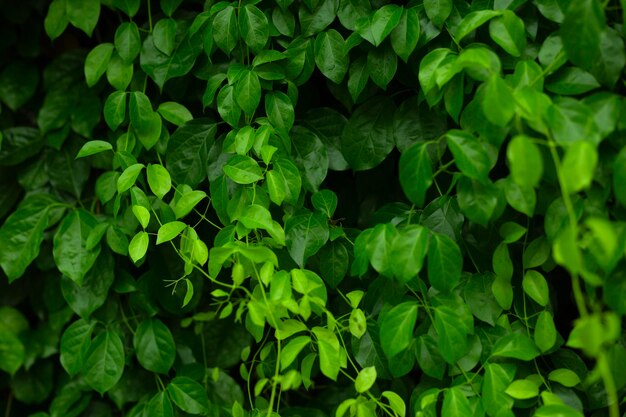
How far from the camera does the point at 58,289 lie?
1642 millimetres

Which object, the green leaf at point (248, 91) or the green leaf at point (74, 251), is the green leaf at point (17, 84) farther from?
the green leaf at point (248, 91)

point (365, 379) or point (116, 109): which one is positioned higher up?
point (116, 109)

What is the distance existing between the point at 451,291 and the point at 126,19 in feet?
3.70

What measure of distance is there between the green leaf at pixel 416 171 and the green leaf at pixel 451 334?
0.22m

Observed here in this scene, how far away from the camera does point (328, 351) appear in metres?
1.17

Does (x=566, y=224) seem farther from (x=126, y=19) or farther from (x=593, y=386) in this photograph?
(x=126, y=19)

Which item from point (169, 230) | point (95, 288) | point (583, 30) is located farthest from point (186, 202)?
point (583, 30)

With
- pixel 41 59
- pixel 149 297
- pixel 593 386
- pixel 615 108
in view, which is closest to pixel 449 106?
pixel 615 108

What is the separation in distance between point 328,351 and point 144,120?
61 cm

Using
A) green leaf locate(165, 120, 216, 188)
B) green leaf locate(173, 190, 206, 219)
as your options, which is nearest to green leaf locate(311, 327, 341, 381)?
green leaf locate(173, 190, 206, 219)

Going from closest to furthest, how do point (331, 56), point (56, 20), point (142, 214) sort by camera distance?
point (142, 214) → point (331, 56) → point (56, 20)

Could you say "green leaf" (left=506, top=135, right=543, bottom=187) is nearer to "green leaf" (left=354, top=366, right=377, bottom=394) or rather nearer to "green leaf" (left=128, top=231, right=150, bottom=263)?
"green leaf" (left=354, top=366, right=377, bottom=394)

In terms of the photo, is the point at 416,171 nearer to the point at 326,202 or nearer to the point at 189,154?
the point at 326,202

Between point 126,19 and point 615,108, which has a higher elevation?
point 615,108
